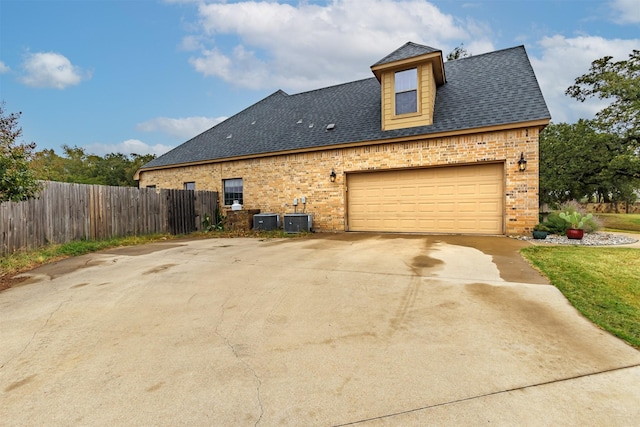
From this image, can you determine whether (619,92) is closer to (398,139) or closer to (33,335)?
(398,139)

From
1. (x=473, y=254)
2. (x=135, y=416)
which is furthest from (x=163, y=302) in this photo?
(x=473, y=254)

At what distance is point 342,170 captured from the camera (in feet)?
35.2

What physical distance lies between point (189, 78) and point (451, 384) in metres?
19.1

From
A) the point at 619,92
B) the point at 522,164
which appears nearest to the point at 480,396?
the point at 522,164

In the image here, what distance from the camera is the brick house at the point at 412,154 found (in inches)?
337

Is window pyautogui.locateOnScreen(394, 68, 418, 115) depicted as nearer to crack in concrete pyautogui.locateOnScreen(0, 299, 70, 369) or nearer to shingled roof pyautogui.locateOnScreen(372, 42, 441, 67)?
shingled roof pyautogui.locateOnScreen(372, 42, 441, 67)

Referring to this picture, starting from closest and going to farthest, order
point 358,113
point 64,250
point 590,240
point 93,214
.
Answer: point 64,250, point 590,240, point 93,214, point 358,113

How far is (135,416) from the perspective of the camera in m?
1.70

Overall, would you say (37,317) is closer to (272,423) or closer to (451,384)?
(272,423)

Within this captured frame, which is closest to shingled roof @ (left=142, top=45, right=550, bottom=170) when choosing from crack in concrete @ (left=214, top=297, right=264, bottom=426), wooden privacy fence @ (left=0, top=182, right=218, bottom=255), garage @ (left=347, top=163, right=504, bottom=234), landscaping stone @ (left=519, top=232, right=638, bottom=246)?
garage @ (left=347, top=163, right=504, bottom=234)

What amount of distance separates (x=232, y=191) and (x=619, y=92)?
2073 centimetres

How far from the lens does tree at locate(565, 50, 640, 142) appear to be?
14483 millimetres

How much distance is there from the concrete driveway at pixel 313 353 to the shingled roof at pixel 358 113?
6.33 meters

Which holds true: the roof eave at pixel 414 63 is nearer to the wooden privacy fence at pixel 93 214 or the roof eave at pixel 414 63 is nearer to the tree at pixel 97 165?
the wooden privacy fence at pixel 93 214
